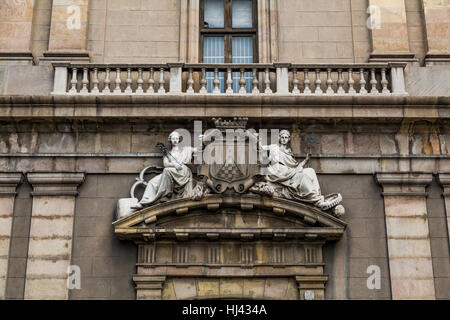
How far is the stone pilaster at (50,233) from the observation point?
14.2 meters

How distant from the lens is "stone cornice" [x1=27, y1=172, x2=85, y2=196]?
1486 cm

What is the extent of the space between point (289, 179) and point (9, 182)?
562cm

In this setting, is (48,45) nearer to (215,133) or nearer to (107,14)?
(107,14)

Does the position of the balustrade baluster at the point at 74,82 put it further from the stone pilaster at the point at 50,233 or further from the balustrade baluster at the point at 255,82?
the balustrade baluster at the point at 255,82

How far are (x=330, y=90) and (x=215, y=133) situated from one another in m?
2.59

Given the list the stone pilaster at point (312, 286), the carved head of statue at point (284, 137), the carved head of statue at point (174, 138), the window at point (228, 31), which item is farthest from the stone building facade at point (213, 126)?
the carved head of statue at point (174, 138)

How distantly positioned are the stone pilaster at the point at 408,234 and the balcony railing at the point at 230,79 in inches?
75.5

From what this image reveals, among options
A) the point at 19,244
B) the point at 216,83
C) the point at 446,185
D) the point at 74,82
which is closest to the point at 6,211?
the point at 19,244

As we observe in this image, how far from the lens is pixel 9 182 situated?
1491cm

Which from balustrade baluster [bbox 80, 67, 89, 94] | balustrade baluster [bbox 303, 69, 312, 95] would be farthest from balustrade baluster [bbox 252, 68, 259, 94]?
balustrade baluster [bbox 80, 67, 89, 94]

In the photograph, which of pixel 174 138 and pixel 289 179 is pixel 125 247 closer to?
pixel 174 138

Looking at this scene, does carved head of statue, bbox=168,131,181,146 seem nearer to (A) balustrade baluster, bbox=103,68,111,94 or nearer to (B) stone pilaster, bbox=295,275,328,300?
(A) balustrade baluster, bbox=103,68,111,94

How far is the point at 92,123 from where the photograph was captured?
15266 millimetres
